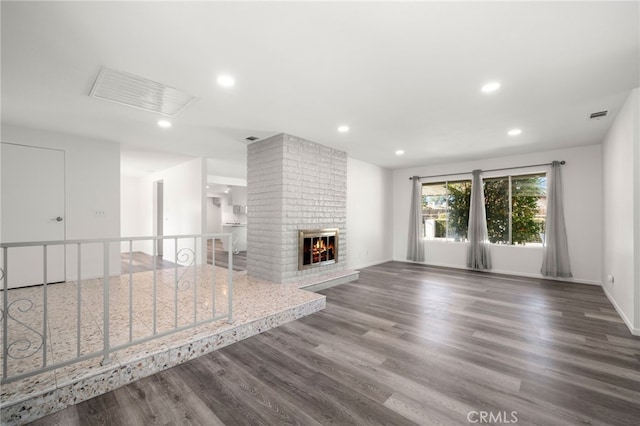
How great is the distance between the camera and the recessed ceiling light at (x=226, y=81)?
258cm

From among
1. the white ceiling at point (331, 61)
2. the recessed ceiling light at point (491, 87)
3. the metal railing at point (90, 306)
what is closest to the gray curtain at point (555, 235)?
the white ceiling at point (331, 61)

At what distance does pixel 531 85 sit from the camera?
2.72 metres

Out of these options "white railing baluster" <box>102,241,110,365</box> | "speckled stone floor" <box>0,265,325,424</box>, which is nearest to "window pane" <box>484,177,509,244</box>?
"speckled stone floor" <box>0,265,325,424</box>

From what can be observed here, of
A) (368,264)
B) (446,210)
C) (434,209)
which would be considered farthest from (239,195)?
(446,210)

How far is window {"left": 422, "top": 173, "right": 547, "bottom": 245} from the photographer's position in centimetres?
564

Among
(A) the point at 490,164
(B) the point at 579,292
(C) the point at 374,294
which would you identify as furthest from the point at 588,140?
(C) the point at 374,294

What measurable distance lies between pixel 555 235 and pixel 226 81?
6.27 metres

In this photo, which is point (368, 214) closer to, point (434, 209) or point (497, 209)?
point (434, 209)

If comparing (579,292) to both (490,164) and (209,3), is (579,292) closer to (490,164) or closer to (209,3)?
(490,164)

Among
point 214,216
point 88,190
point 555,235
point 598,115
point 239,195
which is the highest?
point 598,115

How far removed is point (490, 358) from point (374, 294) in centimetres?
200

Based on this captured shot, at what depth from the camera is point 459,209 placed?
6.63m

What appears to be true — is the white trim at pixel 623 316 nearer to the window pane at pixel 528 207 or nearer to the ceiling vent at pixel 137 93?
the window pane at pixel 528 207

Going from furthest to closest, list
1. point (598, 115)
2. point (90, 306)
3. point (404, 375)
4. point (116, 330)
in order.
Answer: point (598, 115)
point (90, 306)
point (116, 330)
point (404, 375)
